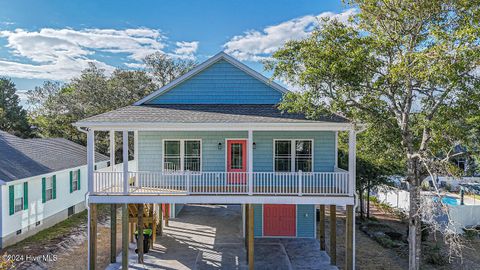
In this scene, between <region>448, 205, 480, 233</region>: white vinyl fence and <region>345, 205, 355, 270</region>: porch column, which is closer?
<region>345, 205, 355, 270</region>: porch column

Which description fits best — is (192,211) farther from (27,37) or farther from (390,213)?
(27,37)

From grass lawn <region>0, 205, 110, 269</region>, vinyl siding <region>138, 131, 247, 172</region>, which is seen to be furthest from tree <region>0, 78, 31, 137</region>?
vinyl siding <region>138, 131, 247, 172</region>

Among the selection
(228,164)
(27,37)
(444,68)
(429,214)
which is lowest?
(429,214)

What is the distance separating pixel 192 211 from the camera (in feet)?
67.6

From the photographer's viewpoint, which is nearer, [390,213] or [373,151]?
[373,151]

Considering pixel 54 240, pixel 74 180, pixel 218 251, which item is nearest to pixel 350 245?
pixel 218 251

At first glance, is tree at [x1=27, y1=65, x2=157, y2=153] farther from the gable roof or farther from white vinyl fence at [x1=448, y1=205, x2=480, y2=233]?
white vinyl fence at [x1=448, y1=205, x2=480, y2=233]

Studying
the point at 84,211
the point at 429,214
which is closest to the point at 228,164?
the point at 429,214

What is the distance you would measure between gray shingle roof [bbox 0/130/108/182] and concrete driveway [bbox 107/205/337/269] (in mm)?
6615

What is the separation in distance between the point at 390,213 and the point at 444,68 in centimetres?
1600

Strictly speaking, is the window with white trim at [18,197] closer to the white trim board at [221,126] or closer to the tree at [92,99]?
the white trim board at [221,126]

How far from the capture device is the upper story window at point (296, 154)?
13.5m

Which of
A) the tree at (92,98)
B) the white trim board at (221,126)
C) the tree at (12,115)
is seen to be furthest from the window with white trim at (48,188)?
the tree at (12,115)

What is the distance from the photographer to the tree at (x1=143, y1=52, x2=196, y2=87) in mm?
34250
